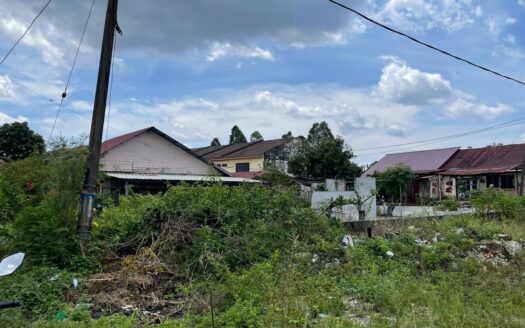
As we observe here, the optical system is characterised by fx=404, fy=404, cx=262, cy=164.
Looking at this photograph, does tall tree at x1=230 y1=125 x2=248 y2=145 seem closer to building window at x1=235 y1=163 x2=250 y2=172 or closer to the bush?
building window at x1=235 y1=163 x2=250 y2=172

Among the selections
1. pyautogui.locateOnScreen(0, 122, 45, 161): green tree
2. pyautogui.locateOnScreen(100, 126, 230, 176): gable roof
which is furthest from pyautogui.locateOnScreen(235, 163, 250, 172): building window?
pyautogui.locateOnScreen(0, 122, 45, 161): green tree

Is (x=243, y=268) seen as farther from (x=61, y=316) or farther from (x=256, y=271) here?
(x=61, y=316)

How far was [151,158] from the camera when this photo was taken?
2244 centimetres

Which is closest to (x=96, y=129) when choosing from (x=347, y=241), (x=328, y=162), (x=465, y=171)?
(x=347, y=241)

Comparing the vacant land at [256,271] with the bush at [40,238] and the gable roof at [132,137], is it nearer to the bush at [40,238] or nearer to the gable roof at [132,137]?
the bush at [40,238]

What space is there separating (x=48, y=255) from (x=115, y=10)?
413 centimetres

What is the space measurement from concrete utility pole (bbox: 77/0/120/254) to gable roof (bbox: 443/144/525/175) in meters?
25.6

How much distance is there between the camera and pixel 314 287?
517 centimetres

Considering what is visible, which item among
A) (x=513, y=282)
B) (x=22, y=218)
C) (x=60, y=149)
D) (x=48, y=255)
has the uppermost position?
(x=60, y=149)

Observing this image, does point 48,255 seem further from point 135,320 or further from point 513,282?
point 513,282

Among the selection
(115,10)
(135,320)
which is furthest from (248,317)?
(115,10)

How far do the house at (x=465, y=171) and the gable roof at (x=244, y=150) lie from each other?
11874 mm

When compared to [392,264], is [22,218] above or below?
above

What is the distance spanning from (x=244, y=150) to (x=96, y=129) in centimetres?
3328
